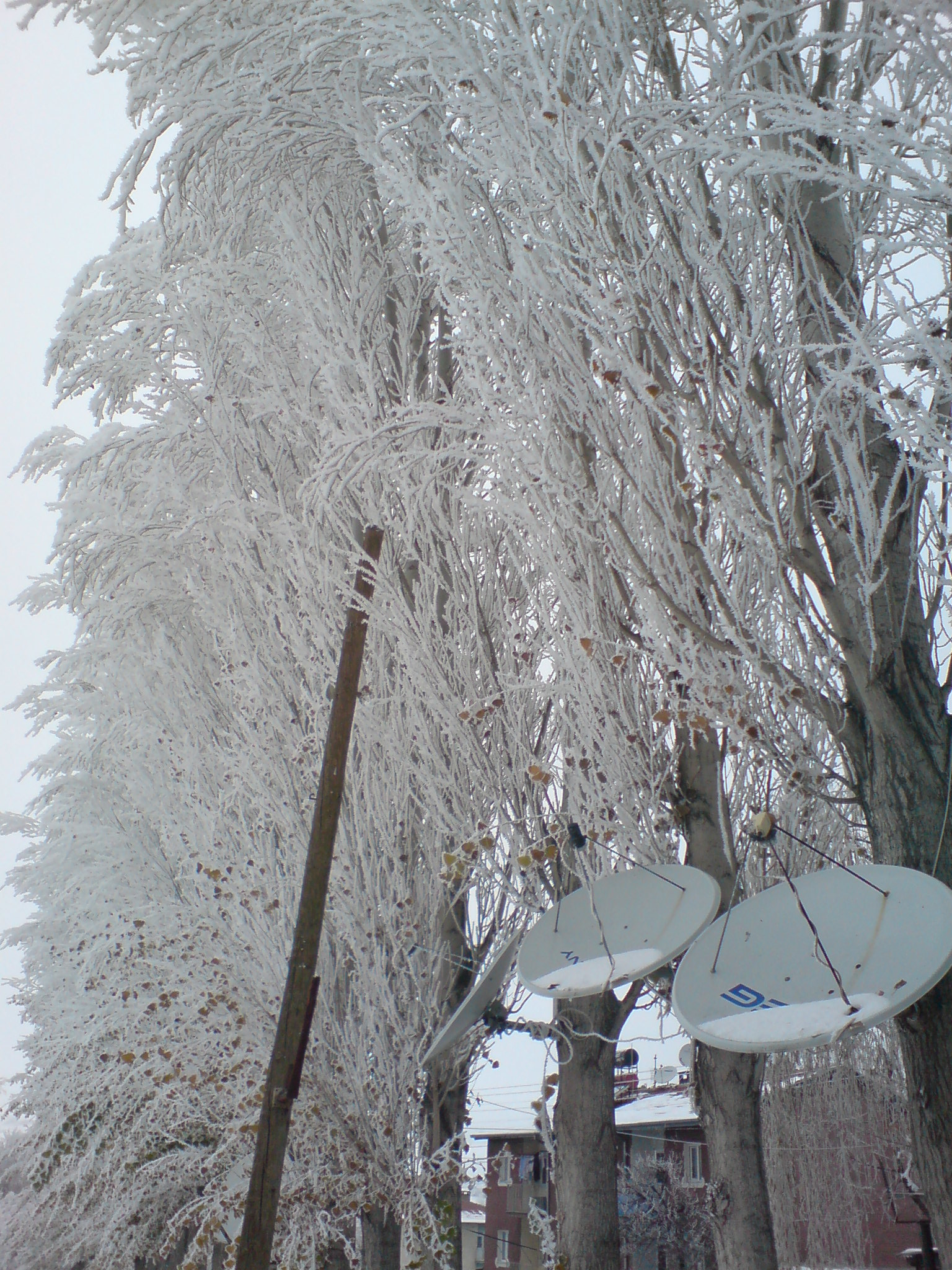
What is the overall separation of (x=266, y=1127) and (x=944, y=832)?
3.38 meters

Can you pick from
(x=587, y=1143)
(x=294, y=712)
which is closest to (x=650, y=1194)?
(x=587, y=1143)

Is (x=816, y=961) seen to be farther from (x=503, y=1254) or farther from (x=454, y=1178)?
(x=503, y=1254)

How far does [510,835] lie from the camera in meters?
6.46

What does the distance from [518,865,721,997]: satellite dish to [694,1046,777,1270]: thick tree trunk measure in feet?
5.87

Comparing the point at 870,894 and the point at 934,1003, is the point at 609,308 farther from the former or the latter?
the point at 934,1003

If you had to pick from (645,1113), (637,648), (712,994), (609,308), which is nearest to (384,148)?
(609,308)

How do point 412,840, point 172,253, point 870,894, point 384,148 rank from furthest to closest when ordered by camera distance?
point 412,840 → point 172,253 → point 384,148 → point 870,894

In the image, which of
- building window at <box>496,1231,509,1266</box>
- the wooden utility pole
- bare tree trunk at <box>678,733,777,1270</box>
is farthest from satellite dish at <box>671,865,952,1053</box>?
building window at <box>496,1231,509,1266</box>

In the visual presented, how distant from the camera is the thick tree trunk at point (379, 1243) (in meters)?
7.97

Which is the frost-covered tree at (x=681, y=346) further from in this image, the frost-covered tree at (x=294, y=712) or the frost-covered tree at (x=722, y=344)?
the frost-covered tree at (x=294, y=712)

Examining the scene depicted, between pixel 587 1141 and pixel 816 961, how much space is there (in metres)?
4.12

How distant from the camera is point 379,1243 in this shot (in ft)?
26.3

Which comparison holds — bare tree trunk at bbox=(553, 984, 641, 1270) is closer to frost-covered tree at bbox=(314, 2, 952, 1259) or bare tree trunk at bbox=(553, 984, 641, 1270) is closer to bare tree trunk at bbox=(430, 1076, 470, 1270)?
bare tree trunk at bbox=(430, 1076, 470, 1270)

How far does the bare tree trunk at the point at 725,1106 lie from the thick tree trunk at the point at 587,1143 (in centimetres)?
98
